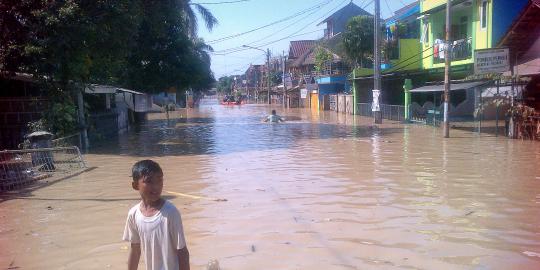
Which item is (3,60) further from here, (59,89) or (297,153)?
(297,153)

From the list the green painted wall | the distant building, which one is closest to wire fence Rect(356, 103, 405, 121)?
the green painted wall

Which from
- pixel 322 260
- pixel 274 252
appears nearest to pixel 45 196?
pixel 274 252

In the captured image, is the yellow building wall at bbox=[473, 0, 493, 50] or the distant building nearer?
the yellow building wall at bbox=[473, 0, 493, 50]

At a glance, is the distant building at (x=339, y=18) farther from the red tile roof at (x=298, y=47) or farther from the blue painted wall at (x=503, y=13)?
the blue painted wall at (x=503, y=13)

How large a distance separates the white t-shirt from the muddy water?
8.30ft

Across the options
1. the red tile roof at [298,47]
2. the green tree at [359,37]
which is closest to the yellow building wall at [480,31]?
the green tree at [359,37]

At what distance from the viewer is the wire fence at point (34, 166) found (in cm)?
1189

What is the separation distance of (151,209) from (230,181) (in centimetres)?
849

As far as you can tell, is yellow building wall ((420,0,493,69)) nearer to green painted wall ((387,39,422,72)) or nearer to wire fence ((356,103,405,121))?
wire fence ((356,103,405,121))

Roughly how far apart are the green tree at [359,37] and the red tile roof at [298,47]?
3783cm

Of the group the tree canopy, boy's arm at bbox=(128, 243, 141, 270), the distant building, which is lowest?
boy's arm at bbox=(128, 243, 141, 270)

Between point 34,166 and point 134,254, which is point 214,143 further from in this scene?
point 134,254

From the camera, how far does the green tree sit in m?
41.9

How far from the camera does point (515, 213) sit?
8305 mm
